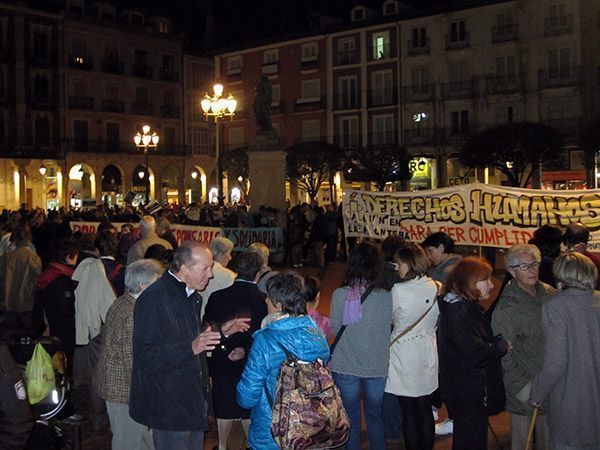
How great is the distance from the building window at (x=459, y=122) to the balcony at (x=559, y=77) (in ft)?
16.9

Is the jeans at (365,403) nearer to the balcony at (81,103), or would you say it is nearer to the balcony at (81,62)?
the balcony at (81,103)

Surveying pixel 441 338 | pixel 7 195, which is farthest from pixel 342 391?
pixel 7 195

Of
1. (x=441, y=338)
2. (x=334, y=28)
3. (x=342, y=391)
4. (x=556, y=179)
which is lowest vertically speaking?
(x=342, y=391)

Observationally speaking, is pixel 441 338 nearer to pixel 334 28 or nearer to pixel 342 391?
pixel 342 391

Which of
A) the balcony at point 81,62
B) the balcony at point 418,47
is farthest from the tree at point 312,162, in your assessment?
the balcony at point 81,62

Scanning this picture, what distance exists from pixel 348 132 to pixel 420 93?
6036 millimetres

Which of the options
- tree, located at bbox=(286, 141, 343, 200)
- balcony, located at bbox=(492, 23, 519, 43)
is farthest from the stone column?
balcony, located at bbox=(492, 23, 519, 43)

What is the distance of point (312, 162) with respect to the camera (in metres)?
45.8

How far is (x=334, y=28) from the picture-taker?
5091 cm

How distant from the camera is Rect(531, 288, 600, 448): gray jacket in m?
4.35

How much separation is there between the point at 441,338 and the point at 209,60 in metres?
61.1

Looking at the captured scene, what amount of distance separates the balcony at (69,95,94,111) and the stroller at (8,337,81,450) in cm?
Result: 5190

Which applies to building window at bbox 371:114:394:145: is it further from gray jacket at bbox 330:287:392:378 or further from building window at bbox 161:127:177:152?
gray jacket at bbox 330:287:392:378

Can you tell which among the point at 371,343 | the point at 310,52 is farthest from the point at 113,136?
the point at 371,343
